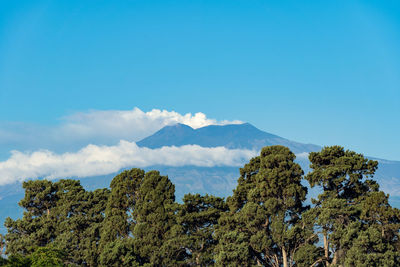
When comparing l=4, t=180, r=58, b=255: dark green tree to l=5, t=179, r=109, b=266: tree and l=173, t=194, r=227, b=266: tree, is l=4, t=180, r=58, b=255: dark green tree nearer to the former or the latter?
l=5, t=179, r=109, b=266: tree

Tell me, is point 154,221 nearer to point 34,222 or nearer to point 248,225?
point 248,225

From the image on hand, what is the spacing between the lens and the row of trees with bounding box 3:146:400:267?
3198 centimetres

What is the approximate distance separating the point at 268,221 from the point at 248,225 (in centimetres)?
175

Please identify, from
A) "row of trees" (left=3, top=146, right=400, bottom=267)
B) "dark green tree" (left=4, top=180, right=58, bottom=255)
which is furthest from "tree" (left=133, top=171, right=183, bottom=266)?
"dark green tree" (left=4, top=180, right=58, bottom=255)

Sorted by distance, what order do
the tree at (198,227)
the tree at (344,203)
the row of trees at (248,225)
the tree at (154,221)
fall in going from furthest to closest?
the tree at (198,227), the tree at (154,221), the row of trees at (248,225), the tree at (344,203)

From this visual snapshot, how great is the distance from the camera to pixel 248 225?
114ft

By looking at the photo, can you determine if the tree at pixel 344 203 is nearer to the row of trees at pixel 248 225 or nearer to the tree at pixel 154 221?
the row of trees at pixel 248 225

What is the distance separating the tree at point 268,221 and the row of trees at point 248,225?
0.08m

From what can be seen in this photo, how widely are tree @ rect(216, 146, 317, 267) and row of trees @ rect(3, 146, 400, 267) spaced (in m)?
0.08

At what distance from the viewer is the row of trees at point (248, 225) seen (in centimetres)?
3198

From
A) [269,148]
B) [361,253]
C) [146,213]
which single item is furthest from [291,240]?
[146,213]

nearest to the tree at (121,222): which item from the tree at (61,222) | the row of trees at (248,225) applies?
the row of trees at (248,225)

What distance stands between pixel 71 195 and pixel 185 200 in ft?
45.5

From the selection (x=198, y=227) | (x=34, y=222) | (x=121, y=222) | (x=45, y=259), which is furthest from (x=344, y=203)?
(x=34, y=222)
